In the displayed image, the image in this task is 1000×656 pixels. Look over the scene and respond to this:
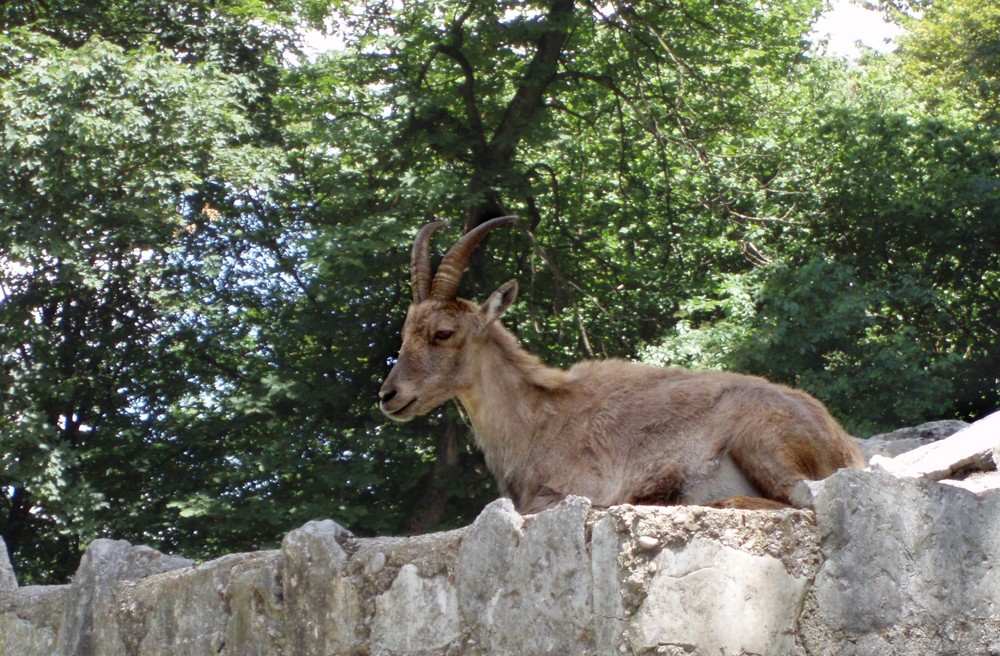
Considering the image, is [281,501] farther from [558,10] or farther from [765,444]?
[765,444]

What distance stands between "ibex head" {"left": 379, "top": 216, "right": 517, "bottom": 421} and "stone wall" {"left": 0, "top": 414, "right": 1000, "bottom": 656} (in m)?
2.67

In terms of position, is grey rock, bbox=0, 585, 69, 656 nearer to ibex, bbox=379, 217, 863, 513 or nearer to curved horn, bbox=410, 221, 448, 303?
ibex, bbox=379, 217, 863, 513

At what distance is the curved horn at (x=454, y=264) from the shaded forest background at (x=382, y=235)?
652 cm

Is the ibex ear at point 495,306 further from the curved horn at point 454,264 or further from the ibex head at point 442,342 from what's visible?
the curved horn at point 454,264

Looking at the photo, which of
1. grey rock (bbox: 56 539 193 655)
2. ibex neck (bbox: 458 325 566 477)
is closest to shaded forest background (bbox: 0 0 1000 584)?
ibex neck (bbox: 458 325 566 477)

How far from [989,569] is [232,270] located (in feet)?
43.0

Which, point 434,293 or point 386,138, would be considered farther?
point 386,138

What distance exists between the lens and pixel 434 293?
6.71 meters

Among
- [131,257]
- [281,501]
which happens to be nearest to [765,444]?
[281,501]

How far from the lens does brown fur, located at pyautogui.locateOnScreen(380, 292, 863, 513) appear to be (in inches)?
189

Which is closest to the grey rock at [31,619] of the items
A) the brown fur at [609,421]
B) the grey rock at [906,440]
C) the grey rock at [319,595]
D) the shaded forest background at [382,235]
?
the grey rock at [319,595]

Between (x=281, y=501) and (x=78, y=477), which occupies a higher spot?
(x=78, y=477)

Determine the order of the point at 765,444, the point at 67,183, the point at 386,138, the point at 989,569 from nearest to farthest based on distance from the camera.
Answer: the point at 989,569 → the point at 765,444 → the point at 67,183 → the point at 386,138

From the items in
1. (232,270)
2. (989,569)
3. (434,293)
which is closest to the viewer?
(989,569)
